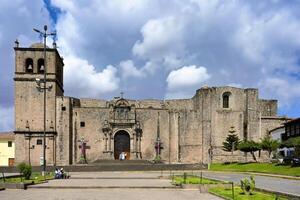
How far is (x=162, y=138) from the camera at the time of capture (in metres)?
62.1

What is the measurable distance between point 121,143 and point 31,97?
11963 millimetres

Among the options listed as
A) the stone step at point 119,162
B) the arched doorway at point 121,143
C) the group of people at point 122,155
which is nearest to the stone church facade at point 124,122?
the arched doorway at point 121,143

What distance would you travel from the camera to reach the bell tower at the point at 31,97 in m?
57.3

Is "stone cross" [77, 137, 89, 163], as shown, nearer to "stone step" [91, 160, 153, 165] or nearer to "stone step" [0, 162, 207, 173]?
"stone step" [91, 160, 153, 165]

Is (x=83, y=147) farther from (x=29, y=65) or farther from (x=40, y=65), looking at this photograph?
(x=29, y=65)

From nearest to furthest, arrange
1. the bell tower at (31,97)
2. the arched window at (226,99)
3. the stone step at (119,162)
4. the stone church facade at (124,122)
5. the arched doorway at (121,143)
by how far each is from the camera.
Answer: the stone step at (119,162)
the bell tower at (31,97)
the stone church facade at (124,122)
the arched doorway at (121,143)
the arched window at (226,99)

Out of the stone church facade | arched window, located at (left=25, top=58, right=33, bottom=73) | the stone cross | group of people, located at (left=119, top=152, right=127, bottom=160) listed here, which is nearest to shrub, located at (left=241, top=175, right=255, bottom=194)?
the stone church facade

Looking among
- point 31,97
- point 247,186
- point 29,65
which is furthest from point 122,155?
point 247,186

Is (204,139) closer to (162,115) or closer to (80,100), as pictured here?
(162,115)

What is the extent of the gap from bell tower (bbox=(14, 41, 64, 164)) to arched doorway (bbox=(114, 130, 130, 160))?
7853 mm

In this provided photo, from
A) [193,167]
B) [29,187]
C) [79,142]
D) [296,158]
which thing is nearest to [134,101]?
[79,142]

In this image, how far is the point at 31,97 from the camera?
190 feet

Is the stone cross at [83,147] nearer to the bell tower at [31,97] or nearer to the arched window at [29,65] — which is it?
the bell tower at [31,97]

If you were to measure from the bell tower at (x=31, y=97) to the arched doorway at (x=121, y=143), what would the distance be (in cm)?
785
